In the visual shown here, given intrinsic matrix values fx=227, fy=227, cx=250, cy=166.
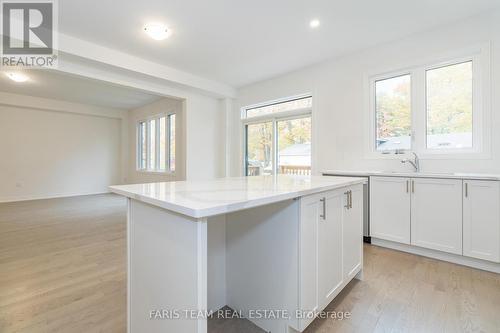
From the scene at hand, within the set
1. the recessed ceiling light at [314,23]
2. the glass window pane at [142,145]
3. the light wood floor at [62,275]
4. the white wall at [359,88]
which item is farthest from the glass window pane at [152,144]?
the recessed ceiling light at [314,23]

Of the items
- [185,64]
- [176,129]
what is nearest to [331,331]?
[185,64]

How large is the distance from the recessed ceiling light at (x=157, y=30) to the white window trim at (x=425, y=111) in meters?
3.00

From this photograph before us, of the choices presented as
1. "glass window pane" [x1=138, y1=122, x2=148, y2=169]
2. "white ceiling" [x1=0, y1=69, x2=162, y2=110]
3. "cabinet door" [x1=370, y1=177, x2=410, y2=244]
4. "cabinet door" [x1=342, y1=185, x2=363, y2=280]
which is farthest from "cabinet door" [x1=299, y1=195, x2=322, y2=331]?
"glass window pane" [x1=138, y1=122, x2=148, y2=169]

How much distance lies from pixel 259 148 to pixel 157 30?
3025 mm

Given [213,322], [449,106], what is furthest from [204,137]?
[449,106]

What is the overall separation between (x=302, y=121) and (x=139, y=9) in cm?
311

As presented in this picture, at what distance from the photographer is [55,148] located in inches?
279

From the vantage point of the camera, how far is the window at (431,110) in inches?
106

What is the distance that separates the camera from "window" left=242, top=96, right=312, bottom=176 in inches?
174

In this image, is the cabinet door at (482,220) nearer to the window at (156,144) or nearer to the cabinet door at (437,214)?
the cabinet door at (437,214)

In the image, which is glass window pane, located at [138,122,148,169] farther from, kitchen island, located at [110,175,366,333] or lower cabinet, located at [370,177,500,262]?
lower cabinet, located at [370,177,500,262]

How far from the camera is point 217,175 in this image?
19.0 ft

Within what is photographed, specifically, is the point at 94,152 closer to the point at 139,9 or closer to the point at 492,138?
the point at 139,9

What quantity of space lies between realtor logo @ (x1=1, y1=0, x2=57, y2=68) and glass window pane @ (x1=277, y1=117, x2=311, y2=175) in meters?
3.85
